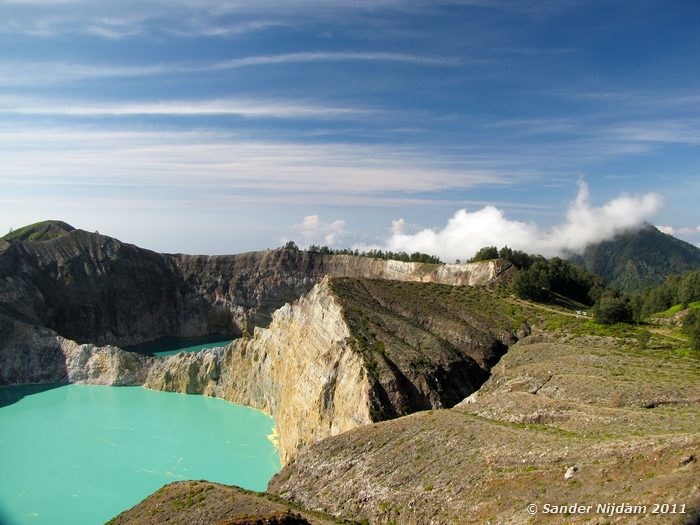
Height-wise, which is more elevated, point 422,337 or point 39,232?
point 39,232

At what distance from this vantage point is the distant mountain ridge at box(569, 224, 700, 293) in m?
160

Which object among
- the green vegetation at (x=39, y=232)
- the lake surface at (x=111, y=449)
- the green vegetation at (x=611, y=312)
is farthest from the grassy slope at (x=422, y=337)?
the green vegetation at (x=39, y=232)

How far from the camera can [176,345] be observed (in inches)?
3428

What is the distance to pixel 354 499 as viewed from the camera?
21.8 m

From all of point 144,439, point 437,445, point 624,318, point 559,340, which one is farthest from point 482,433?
point 144,439

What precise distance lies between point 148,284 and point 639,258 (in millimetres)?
155949

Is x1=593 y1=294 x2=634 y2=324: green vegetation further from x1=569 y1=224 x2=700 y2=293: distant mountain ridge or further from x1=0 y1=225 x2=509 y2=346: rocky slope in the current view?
x1=569 y1=224 x2=700 y2=293: distant mountain ridge

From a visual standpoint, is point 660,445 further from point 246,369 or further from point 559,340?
point 246,369

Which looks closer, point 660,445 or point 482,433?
point 660,445

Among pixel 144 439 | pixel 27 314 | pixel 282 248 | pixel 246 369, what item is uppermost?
pixel 282 248

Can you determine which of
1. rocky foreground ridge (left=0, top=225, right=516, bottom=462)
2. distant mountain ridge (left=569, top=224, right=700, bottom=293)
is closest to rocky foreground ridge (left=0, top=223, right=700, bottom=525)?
rocky foreground ridge (left=0, top=225, right=516, bottom=462)

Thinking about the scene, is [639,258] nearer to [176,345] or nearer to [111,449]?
[176,345]

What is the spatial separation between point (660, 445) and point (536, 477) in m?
4.00

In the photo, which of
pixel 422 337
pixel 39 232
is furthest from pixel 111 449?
pixel 39 232
